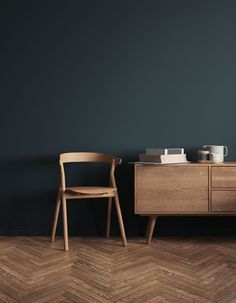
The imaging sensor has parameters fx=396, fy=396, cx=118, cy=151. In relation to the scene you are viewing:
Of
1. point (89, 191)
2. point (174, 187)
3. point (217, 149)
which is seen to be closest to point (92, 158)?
point (89, 191)

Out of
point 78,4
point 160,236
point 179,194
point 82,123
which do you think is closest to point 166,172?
point 179,194

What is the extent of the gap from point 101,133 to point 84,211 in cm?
71

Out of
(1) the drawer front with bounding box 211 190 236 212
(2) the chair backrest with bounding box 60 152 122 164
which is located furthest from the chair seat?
(1) the drawer front with bounding box 211 190 236 212

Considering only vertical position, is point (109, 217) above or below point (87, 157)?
below

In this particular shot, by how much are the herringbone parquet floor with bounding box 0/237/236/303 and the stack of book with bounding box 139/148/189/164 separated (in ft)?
2.25

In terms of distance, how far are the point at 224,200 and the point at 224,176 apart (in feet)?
0.62

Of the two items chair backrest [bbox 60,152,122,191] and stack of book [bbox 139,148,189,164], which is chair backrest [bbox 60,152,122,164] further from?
stack of book [bbox 139,148,189,164]

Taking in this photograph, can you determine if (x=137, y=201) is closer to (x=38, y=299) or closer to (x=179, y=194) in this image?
(x=179, y=194)

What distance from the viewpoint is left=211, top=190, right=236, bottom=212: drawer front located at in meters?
3.14

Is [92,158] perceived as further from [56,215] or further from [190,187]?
[190,187]

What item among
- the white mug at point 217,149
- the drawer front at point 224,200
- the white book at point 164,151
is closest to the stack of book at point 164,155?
the white book at point 164,151

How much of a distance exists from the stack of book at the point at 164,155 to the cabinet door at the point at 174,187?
74mm

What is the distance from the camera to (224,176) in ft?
10.3

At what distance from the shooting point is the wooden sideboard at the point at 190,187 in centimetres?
314
